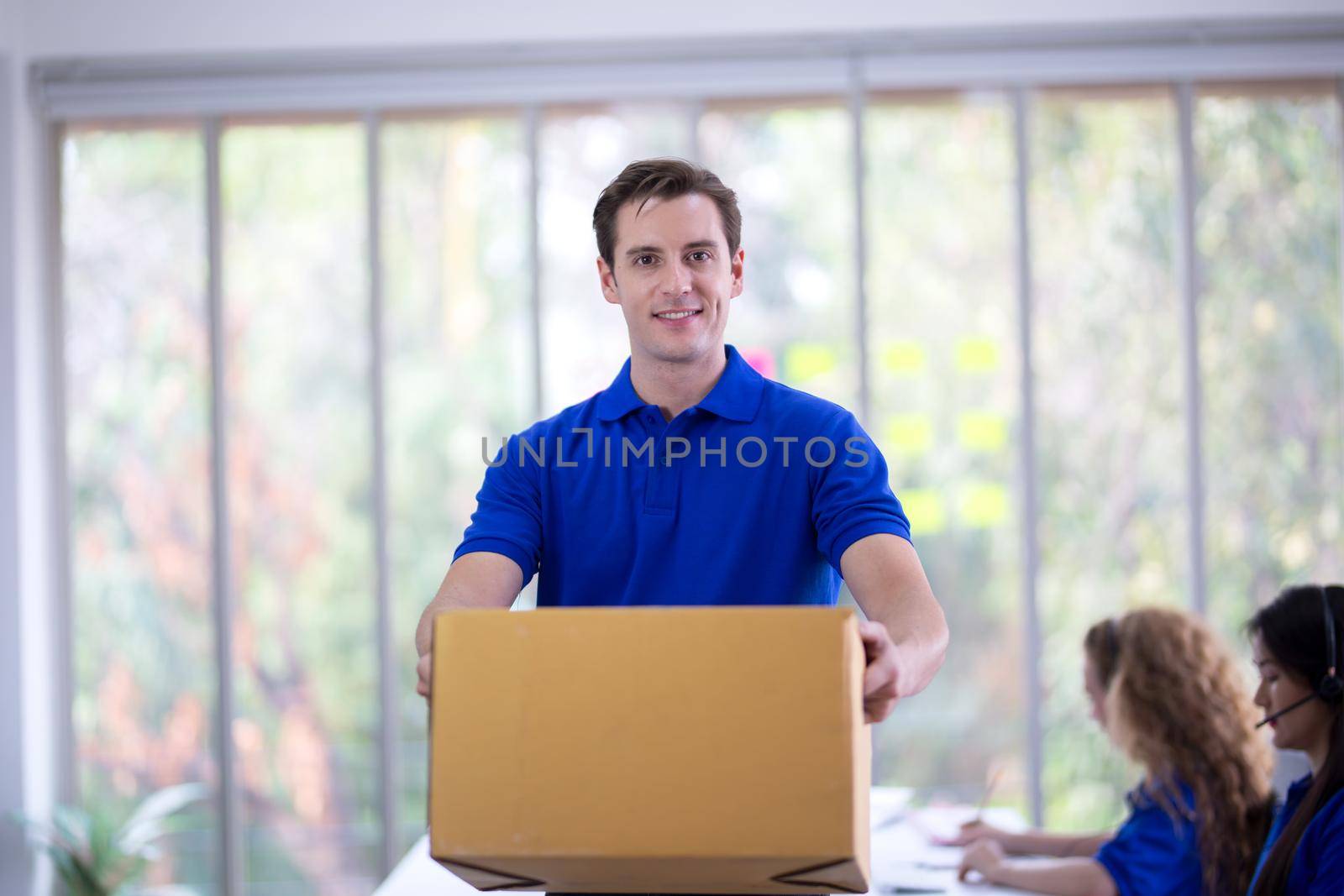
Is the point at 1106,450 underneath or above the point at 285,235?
underneath

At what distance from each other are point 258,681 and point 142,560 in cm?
54

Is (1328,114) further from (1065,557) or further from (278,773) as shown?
(278,773)

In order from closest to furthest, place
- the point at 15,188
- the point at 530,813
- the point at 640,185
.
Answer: the point at 530,813, the point at 640,185, the point at 15,188

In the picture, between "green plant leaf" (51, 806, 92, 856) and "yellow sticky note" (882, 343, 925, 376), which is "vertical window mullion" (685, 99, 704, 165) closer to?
"yellow sticky note" (882, 343, 925, 376)

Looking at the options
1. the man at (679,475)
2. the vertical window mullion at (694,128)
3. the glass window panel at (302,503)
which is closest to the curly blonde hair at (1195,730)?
the man at (679,475)

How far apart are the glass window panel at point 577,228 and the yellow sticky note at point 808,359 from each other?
525 mm

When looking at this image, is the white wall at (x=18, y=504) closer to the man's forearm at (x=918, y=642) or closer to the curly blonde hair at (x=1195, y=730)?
the curly blonde hair at (x=1195, y=730)

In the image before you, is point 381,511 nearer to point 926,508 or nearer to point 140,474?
point 140,474

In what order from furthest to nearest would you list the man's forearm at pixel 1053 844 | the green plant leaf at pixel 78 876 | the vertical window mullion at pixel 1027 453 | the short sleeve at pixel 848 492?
the vertical window mullion at pixel 1027 453, the green plant leaf at pixel 78 876, the man's forearm at pixel 1053 844, the short sleeve at pixel 848 492

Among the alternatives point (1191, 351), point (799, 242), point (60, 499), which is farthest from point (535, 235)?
point (1191, 351)

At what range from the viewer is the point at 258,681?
3789mm

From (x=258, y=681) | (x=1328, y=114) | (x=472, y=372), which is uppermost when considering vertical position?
(x=1328, y=114)

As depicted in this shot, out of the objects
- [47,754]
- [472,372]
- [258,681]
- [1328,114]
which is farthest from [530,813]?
[1328,114]

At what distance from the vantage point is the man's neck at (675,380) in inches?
56.9
